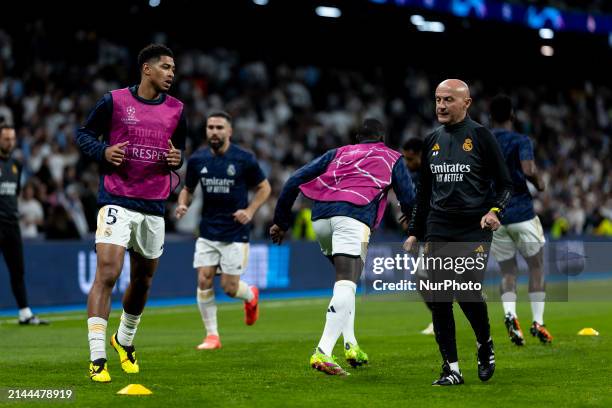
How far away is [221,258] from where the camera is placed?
13000mm

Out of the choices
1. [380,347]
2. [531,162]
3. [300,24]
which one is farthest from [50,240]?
[300,24]

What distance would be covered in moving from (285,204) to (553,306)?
11424 mm

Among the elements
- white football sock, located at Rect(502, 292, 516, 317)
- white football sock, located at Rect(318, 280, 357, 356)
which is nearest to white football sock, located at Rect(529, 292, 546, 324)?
white football sock, located at Rect(502, 292, 516, 317)

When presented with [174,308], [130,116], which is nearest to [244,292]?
[130,116]

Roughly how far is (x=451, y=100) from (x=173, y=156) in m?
2.33

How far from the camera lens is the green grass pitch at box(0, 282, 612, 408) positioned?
8.08m

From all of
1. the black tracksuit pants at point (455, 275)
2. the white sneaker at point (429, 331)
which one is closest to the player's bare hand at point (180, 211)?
the white sneaker at point (429, 331)

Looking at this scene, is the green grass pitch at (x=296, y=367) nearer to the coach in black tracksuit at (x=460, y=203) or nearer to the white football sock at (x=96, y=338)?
the white football sock at (x=96, y=338)

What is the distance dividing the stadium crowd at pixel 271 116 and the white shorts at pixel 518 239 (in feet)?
30.3

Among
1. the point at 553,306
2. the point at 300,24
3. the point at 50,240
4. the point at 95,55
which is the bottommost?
the point at 553,306

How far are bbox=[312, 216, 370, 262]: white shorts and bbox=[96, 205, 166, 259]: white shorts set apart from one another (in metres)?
1.47

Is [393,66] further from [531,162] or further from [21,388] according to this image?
[21,388]

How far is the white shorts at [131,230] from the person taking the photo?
29.6ft

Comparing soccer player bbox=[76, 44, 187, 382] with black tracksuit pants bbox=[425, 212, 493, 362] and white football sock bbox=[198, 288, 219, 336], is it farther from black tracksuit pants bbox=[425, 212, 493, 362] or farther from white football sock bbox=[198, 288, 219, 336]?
white football sock bbox=[198, 288, 219, 336]
